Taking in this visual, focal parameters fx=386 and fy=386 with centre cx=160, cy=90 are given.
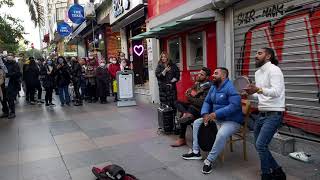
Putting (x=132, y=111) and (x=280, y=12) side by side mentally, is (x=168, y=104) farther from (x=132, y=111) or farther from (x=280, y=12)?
(x=132, y=111)

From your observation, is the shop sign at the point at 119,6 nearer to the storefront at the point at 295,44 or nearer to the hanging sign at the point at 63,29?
the storefront at the point at 295,44

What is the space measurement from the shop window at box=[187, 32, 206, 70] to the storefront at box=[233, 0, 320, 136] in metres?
2.69

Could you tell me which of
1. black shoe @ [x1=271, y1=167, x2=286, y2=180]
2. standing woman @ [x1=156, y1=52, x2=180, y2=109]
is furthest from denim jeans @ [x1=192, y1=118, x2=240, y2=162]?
standing woman @ [x1=156, y1=52, x2=180, y2=109]

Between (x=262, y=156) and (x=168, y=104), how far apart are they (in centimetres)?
344

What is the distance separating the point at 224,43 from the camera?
8.42 metres

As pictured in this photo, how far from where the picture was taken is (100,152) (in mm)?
6730

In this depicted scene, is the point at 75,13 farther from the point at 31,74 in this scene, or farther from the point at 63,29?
the point at 31,74

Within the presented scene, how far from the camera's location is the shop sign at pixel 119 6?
14.6m

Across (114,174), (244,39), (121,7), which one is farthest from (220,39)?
(121,7)

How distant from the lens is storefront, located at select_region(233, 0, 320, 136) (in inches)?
229

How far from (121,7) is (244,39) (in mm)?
8750

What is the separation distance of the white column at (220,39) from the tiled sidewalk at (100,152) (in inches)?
83.7

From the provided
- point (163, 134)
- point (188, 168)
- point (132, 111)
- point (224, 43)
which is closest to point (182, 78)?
point (132, 111)

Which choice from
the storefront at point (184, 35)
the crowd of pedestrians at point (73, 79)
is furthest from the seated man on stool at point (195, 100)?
the crowd of pedestrians at point (73, 79)
